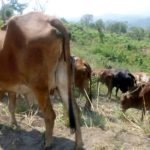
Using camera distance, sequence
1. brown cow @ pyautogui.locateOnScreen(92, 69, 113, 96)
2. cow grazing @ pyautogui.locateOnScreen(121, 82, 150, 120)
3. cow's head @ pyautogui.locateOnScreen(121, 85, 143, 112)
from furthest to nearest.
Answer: brown cow @ pyautogui.locateOnScreen(92, 69, 113, 96) → cow's head @ pyautogui.locateOnScreen(121, 85, 143, 112) → cow grazing @ pyautogui.locateOnScreen(121, 82, 150, 120)

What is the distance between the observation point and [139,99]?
1079cm

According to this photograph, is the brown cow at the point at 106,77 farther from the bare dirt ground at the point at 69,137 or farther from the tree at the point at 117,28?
the tree at the point at 117,28

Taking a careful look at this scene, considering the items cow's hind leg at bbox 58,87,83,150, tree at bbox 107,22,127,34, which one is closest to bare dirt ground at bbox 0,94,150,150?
cow's hind leg at bbox 58,87,83,150

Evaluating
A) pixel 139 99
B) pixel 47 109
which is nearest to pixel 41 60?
pixel 47 109

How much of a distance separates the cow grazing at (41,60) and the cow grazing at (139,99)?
3860mm

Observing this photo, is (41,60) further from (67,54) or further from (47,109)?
(47,109)

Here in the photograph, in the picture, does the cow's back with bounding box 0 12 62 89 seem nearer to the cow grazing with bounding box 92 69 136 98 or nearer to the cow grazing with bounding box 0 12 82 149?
the cow grazing with bounding box 0 12 82 149

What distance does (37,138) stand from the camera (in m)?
7.04

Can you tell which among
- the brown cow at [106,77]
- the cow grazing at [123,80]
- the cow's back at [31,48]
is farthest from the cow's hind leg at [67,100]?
the brown cow at [106,77]

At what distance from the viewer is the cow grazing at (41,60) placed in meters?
6.31

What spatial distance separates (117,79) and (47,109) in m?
9.93

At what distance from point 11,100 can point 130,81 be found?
27.9 ft

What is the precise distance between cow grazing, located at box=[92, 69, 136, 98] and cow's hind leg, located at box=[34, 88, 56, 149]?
9036 mm

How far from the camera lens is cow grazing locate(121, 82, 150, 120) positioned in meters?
10.3
